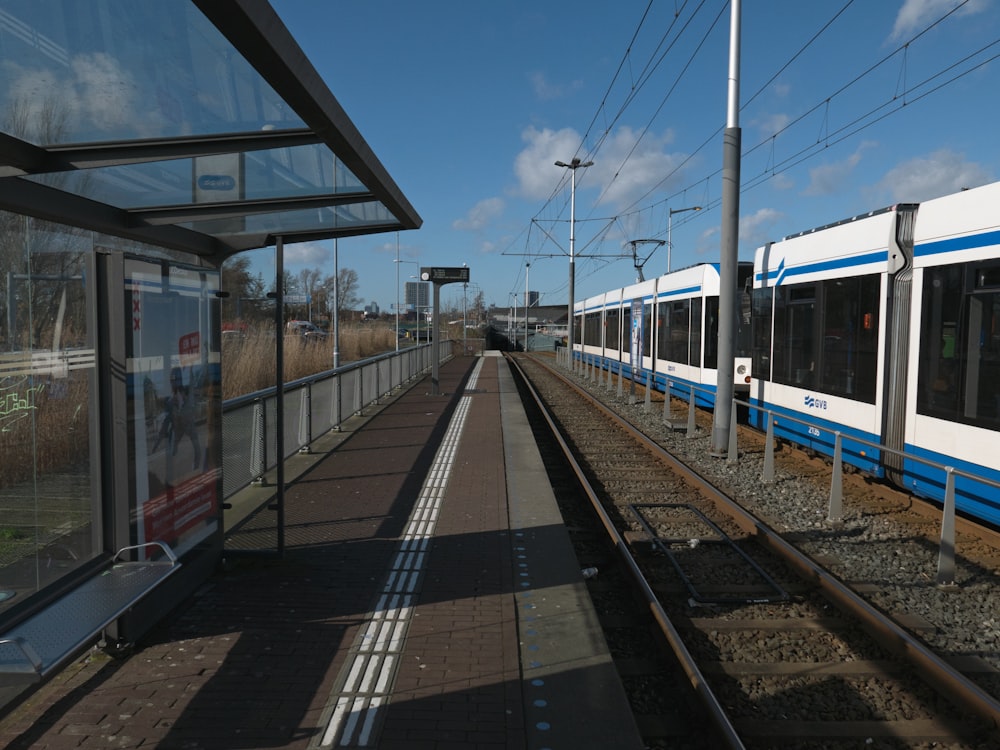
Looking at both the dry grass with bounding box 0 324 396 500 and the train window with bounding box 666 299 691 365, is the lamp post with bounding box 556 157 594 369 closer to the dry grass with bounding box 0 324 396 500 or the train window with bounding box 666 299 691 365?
the train window with bounding box 666 299 691 365

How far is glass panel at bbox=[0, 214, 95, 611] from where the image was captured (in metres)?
3.89

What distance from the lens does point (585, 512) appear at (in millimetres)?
8430

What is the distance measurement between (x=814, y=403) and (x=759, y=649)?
6074 mm

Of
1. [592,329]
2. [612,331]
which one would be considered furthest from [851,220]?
[592,329]

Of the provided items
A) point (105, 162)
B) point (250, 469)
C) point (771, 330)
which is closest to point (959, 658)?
point (105, 162)

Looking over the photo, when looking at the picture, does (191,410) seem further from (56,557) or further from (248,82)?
(248,82)

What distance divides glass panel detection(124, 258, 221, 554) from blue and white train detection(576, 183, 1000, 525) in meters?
5.41

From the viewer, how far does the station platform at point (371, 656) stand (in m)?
3.48

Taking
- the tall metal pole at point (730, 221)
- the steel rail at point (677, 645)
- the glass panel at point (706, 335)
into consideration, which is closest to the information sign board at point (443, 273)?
the glass panel at point (706, 335)

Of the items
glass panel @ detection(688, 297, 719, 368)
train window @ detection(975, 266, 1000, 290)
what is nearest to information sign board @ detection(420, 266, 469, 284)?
glass panel @ detection(688, 297, 719, 368)

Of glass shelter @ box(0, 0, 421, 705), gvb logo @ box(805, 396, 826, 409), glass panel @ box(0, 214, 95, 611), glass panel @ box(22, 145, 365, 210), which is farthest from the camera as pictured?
gvb logo @ box(805, 396, 826, 409)

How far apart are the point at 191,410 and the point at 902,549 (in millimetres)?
5900

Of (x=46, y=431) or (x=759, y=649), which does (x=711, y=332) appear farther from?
(x=46, y=431)

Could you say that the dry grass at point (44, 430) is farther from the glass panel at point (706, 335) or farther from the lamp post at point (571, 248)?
the lamp post at point (571, 248)
